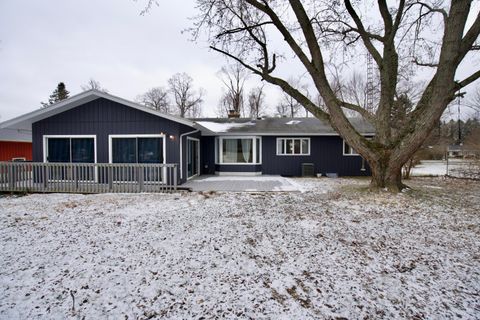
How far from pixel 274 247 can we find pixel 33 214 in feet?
17.6

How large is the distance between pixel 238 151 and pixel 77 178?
6843 mm

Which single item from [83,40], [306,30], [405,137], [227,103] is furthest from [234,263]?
[227,103]

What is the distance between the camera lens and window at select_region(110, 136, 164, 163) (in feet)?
29.1

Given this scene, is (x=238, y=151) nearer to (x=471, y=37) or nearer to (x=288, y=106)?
(x=471, y=37)

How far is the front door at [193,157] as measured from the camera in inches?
404

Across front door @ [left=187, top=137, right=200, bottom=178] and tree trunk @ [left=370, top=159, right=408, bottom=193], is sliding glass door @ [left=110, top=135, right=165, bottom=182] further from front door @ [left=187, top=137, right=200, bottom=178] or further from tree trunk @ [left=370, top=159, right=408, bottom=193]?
tree trunk @ [left=370, top=159, right=408, bottom=193]

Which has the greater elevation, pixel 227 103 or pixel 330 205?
pixel 227 103

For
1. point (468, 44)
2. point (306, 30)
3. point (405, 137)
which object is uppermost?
point (306, 30)

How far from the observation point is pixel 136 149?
895cm

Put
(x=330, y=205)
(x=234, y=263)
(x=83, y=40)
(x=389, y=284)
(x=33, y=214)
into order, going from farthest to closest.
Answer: (x=83, y=40) → (x=330, y=205) → (x=33, y=214) → (x=234, y=263) → (x=389, y=284)

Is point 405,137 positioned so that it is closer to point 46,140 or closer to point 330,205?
point 330,205

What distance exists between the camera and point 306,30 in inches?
283

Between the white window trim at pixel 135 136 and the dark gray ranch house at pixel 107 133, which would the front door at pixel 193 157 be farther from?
the white window trim at pixel 135 136

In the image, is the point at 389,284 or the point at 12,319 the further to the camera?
the point at 389,284
